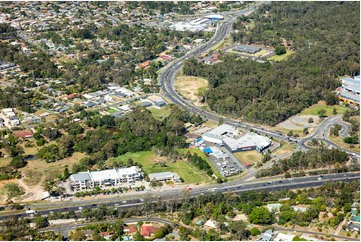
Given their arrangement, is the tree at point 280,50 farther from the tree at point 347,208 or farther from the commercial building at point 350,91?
the tree at point 347,208

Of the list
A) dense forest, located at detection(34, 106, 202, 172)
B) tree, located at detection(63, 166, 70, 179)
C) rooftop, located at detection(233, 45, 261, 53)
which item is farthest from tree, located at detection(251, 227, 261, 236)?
rooftop, located at detection(233, 45, 261, 53)

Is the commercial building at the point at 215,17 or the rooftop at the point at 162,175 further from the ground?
the commercial building at the point at 215,17

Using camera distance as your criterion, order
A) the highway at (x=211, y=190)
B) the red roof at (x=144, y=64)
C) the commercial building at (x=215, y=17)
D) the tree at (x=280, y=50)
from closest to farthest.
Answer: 1. the highway at (x=211, y=190)
2. the red roof at (x=144, y=64)
3. the tree at (x=280, y=50)
4. the commercial building at (x=215, y=17)

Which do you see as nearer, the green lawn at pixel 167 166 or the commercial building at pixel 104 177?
the commercial building at pixel 104 177

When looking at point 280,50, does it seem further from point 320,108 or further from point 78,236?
point 78,236

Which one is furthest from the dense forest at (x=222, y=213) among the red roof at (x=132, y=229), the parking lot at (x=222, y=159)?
the parking lot at (x=222, y=159)

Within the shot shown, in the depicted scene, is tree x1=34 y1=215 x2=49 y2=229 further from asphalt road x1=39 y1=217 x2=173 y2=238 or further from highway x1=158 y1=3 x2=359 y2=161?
highway x1=158 y1=3 x2=359 y2=161
